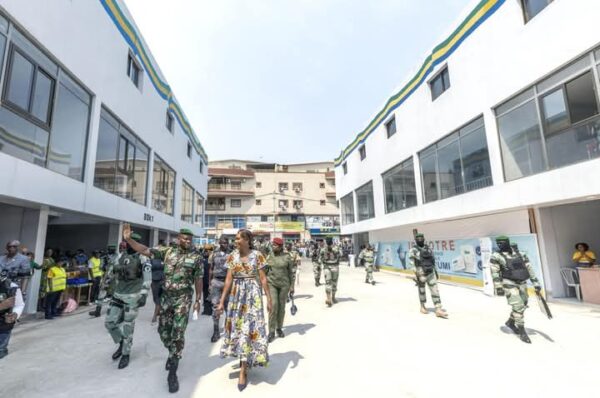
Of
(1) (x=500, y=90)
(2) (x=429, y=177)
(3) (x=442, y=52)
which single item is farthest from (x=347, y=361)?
(3) (x=442, y=52)

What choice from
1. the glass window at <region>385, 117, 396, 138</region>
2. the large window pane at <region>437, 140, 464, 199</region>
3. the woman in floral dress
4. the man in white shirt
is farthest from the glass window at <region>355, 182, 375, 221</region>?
the man in white shirt

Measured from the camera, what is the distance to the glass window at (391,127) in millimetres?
17094

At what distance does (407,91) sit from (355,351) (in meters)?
14.6

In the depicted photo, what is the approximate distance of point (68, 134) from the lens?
8.13m

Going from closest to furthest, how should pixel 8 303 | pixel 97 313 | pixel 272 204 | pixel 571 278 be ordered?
pixel 8 303
pixel 97 313
pixel 571 278
pixel 272 204

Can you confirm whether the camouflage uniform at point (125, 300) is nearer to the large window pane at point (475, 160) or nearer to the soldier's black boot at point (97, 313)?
the soldier's black boot at point (97, 313)

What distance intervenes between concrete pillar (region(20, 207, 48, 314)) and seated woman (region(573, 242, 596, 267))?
48.7 feet

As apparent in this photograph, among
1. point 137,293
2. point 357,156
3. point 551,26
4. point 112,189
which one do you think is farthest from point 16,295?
point 357,156

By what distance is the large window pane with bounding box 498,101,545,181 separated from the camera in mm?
8438

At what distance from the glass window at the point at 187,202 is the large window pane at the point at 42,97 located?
41.1ft

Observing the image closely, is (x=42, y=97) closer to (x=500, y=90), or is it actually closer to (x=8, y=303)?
(x=8, y=303)

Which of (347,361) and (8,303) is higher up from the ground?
(8,303)

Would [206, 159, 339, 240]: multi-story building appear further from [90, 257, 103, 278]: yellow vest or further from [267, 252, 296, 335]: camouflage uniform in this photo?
[267, 252, 296, 335]: camouflage uniform

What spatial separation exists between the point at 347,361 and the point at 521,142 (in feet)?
29.9
